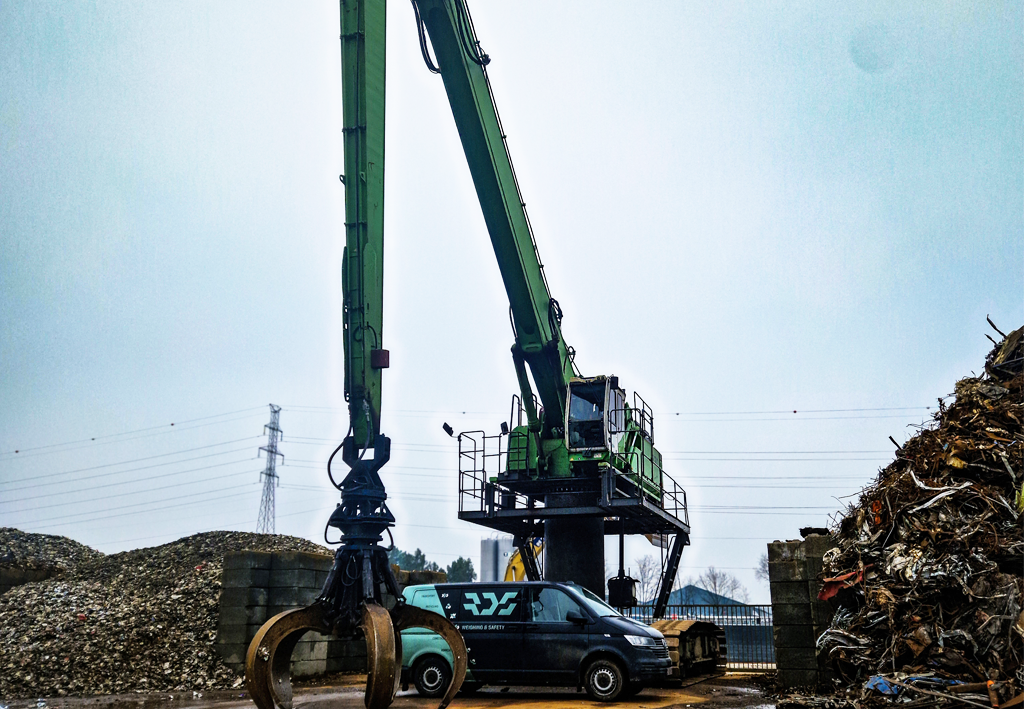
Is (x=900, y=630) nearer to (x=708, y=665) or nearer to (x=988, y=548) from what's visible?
(x=988, y=548)

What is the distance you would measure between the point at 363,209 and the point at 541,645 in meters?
7.16

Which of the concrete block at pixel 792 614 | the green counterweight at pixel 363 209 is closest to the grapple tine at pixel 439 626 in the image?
the green counterweight at pixel 363 209

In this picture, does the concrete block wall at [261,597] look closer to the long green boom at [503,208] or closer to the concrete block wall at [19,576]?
the concrete block wall at [19,576]

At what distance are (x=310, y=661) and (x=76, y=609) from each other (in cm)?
462

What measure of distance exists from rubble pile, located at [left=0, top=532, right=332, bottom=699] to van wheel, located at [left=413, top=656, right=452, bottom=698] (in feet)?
14.0

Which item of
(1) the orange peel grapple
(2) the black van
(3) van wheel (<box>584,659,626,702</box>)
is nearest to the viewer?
(1) the orange peel grapple

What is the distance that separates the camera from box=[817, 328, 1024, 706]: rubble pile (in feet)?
28.7

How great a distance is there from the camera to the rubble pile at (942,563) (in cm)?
873

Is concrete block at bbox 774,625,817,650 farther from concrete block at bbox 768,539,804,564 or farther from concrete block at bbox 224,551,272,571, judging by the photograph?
concrete block at bbox 224,551,272,571

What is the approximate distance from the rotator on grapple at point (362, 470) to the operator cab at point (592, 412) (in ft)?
31.6

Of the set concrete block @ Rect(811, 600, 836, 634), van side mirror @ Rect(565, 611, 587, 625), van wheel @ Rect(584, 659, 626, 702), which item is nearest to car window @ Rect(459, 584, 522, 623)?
van side mirror @ Rect(565, 611, 587, 625)

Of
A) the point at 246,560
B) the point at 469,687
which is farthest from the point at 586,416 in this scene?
the point at 246,560

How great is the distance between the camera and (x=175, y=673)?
14773 mm

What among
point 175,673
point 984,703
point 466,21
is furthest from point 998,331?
point 175,673
